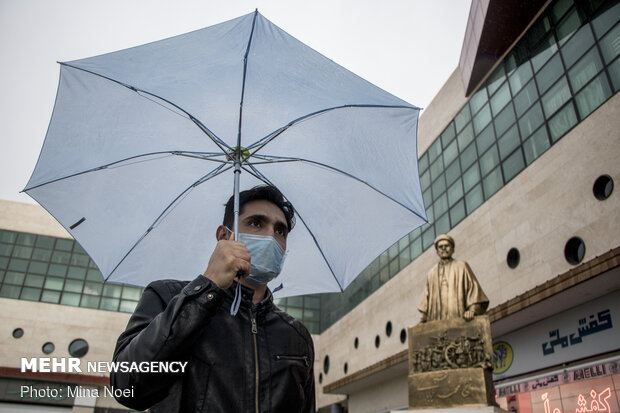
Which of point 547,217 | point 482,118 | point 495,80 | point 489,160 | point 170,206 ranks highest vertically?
point 495,80

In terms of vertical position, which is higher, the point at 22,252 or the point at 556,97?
the point at 22,252

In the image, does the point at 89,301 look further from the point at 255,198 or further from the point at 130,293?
the point at 255,198

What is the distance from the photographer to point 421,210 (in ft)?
10.9

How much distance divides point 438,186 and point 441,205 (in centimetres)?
94

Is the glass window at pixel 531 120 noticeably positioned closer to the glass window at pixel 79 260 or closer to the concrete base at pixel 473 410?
the concrete base at pixel 473 410

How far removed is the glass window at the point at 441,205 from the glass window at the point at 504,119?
409 centimetres

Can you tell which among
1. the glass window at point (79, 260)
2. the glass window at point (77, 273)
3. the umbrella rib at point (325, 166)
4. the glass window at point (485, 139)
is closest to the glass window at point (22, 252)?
the glass window at point (79, 260)

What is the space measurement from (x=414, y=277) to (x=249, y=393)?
19.3m

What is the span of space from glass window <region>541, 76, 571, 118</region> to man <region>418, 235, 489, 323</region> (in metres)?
6.64

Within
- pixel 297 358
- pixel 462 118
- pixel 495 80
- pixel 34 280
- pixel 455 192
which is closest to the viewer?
pixel 297 358

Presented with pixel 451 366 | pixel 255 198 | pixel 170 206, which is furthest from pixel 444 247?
pixel 255 198

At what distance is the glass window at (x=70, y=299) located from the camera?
1155 inches

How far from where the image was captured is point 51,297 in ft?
95.8

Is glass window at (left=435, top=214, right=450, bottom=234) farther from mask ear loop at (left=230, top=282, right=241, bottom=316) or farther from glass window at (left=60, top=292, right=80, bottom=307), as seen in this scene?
glass window at (left=60, top=292, right=80, bottom=307)
